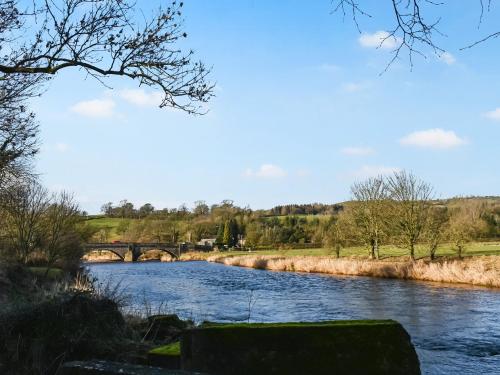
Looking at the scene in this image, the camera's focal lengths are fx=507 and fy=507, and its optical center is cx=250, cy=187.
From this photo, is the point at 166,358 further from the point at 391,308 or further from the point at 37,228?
the point at 37,228

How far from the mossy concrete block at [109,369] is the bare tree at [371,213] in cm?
4684

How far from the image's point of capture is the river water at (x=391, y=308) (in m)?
15.1

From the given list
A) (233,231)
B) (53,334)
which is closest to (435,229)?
(53,334)

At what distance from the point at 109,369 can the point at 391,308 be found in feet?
73.5

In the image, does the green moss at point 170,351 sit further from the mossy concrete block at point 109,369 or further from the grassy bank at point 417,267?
the grassy bank at point 417,267

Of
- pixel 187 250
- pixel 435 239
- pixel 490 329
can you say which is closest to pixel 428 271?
pixel 435 239

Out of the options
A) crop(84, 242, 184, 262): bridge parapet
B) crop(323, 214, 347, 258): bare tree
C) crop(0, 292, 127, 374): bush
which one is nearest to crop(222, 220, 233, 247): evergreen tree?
crop(84, 242, 184, 262): bridge parapet

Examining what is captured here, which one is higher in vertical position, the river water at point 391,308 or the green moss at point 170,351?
the green moss at point 170,351

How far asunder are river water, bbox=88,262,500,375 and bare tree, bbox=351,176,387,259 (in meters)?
11.1

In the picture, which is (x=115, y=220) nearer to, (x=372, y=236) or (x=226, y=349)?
(x=372, y=236)

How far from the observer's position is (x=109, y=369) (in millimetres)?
4121

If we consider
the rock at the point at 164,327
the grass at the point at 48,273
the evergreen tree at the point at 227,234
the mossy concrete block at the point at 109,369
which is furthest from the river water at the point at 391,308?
the evergreen tree at the point at 227,234

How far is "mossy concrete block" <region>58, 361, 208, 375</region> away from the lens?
3.91m

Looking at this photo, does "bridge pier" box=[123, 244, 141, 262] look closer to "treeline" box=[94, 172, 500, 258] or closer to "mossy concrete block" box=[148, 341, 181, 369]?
"treeline" box=[94, 172, 500, 258]
